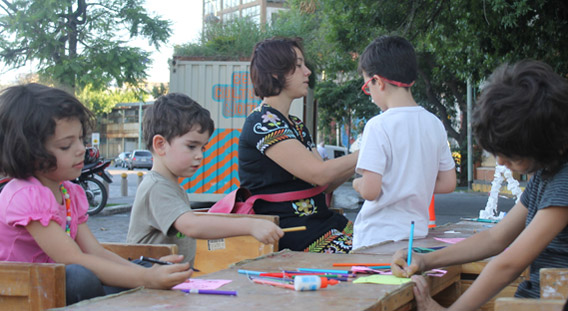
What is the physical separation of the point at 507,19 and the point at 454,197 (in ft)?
32.9

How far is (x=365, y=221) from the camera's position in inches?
112

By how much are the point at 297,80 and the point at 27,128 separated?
144 centimetres

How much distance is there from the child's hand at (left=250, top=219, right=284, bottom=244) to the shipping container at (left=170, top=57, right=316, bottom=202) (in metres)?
8.53

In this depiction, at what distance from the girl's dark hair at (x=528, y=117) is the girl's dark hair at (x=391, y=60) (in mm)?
948

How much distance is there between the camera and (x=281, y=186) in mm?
3105

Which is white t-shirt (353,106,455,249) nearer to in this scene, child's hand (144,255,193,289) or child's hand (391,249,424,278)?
child's hand (391,249,424,278)

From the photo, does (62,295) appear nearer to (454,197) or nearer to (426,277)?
(426,277)

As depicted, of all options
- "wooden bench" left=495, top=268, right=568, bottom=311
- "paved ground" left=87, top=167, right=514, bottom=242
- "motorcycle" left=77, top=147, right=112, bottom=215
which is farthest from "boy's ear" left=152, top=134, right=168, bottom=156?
"motorcycle" left=77, top=147, right=112, bottom=215

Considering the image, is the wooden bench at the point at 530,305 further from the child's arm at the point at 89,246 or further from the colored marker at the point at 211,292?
the child's arm at the point at 89,246

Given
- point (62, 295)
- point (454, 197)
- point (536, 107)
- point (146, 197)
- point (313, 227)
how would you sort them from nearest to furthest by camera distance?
point (62, 295) < point (536, 107) < point (146, 197) < point (313, 227) < point (454, 197)

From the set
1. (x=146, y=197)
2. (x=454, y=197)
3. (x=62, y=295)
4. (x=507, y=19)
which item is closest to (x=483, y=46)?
(x=507, y=19)

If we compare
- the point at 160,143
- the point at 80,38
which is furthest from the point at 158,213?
the point at 80,38

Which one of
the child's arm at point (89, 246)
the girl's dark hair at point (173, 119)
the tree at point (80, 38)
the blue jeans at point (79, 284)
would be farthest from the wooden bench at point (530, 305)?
the tree at point (80, 38)

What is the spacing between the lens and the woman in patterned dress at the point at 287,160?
3.00 meters
